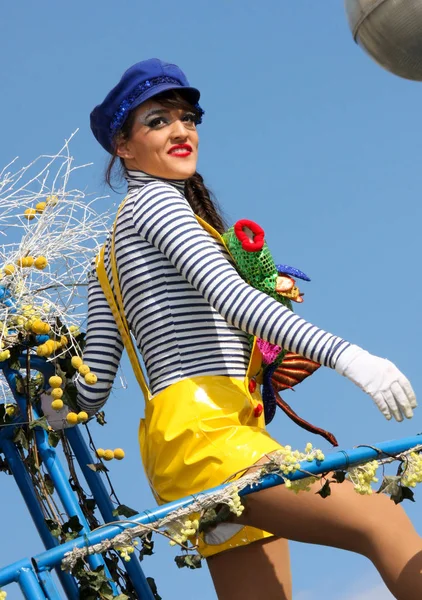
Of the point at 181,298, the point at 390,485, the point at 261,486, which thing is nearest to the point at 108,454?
the point at 181,298

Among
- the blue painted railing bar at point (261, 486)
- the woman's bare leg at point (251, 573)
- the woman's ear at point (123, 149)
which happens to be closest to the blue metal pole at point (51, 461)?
the woman's bare leg at point (251, 573)

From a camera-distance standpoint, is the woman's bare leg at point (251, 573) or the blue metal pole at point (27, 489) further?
the blue metal pole at point (27, 489)

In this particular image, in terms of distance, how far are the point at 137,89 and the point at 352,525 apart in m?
1.62

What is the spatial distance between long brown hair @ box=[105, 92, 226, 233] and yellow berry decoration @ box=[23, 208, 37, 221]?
276 millimetres

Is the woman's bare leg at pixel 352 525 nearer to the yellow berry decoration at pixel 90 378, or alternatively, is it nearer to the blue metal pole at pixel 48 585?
the blue metal pole at pixel 48 585

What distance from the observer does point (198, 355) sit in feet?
13.7

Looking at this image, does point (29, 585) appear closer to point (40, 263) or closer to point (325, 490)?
point (325, 490)

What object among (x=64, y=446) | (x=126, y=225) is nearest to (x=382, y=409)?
(x=126, y=225)

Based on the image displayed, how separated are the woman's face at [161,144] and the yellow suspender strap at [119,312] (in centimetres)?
19

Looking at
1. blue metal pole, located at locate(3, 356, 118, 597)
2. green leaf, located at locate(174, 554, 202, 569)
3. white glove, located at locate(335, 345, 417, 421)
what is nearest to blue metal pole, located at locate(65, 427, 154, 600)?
blue metal pole, located at locate(3, 356, 118, 597)

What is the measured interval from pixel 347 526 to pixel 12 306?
1.44 m

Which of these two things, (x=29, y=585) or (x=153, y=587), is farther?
(x=153, y=587)

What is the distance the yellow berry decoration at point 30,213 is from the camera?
15.4ft

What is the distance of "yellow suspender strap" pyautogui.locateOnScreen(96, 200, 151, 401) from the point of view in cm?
426
